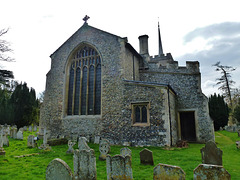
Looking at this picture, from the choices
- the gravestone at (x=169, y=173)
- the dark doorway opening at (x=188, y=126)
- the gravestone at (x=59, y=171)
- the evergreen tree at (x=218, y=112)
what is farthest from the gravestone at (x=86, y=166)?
the evergreen tree at (x=218, y=112)

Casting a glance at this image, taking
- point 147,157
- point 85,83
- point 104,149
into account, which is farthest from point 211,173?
point 85,83

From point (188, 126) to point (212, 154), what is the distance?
7.88 m

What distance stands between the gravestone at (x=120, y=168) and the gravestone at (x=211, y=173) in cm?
152

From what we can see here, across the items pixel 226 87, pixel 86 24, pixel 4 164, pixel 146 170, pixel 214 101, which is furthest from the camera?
pixel 226 87

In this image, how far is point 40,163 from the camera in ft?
19.9

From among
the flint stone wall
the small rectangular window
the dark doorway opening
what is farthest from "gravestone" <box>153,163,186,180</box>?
the dark doorway opening

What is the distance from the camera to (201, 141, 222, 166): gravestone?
522 cm

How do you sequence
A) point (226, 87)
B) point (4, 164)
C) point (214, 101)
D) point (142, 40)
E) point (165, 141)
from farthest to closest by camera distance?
point (226, 87)
point (214, 101)
point (142, 40)
point (165, 141)
point (4, 164)

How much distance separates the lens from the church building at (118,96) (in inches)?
382

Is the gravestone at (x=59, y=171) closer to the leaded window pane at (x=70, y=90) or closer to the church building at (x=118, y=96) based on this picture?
the church building at (x=118, y=96)

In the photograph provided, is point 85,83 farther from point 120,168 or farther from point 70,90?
point 120,168

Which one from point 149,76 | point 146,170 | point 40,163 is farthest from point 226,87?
point 40,163

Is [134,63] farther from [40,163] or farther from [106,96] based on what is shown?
[40,163]

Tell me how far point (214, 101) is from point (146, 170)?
21.3 m
